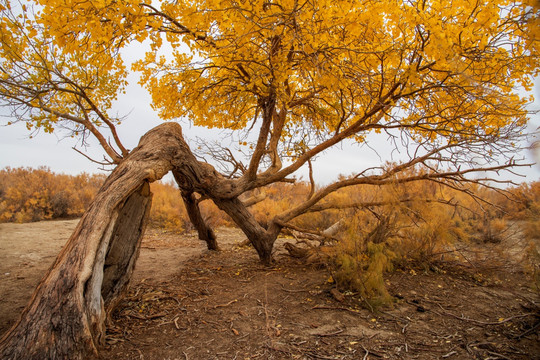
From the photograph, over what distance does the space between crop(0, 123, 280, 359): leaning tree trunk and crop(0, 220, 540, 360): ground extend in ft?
1.42

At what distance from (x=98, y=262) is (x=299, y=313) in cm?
197

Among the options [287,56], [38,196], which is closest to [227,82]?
[287,56]

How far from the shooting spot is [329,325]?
3.08m

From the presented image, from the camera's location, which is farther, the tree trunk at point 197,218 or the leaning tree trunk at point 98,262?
the tree trunk at point 197,218

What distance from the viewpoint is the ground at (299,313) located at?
268 centimetres

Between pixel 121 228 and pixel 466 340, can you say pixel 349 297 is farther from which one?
pixel 121 228

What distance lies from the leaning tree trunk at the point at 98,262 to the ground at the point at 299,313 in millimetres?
434

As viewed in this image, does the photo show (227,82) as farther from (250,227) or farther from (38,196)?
(38,196)

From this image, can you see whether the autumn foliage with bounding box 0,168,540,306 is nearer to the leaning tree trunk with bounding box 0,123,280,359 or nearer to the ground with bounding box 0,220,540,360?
the ground with bounding box 0,220,540,360

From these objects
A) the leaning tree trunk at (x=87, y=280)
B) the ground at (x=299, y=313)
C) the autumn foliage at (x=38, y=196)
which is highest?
the autumn foliage at (x=38, y=196)

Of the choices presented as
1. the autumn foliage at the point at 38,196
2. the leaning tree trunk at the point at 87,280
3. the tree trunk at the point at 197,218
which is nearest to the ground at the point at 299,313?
the leaning tree trunk at the point at 87,280

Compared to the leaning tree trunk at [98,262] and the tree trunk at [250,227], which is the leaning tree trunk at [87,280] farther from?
the tree trunk at [250,227]

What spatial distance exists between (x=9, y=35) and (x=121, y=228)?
253 centimetres

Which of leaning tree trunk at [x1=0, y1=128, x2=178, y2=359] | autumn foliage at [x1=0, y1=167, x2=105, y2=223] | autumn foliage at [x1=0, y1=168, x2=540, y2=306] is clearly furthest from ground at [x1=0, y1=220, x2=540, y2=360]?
autumn foliage at [x1=0, y1=167, x2=105, y2=223]
